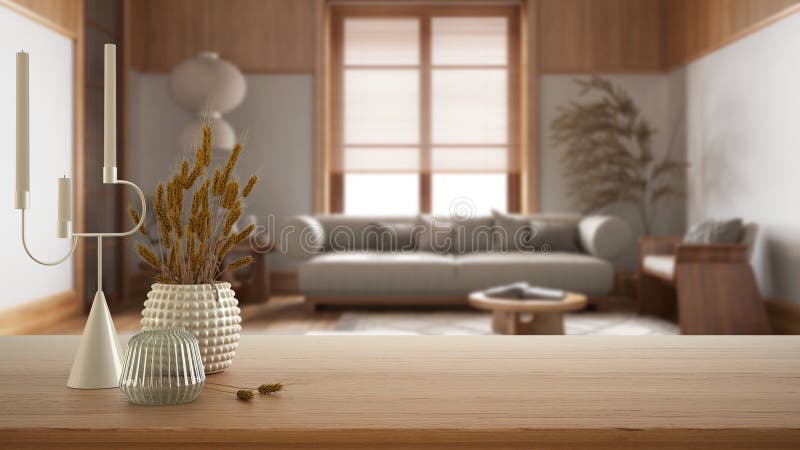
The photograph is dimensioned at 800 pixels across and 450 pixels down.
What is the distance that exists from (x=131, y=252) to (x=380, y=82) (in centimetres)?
268

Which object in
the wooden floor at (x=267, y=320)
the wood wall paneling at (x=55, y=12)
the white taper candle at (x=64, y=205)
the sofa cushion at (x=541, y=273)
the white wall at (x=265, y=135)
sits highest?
the wood wall paneling at (x=55, y=12)

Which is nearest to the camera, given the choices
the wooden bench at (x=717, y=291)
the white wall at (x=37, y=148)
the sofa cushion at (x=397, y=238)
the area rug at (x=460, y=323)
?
the white wall at (x=37, y=148)

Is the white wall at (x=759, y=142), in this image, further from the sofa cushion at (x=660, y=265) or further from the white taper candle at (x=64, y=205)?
the white taper candle at (x=64, y=205)

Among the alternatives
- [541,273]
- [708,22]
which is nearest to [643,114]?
[708,22]

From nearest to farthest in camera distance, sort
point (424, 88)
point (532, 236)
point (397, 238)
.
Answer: point (532, 236)
point (397, 238)
point (424, 88)

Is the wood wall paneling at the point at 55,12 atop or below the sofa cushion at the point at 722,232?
atop

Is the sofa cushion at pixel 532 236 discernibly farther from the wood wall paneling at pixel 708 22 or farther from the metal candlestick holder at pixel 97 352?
the metal candlestick holder at pixel 97 352

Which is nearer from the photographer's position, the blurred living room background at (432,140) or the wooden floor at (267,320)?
the wooden floor at (267,320)

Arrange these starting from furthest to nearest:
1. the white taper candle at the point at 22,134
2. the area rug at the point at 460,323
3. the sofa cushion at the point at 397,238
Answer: the sofa cushion at the point at 397,238
the area rug at the point at 460,323
the white taper candle at the point at 22,134

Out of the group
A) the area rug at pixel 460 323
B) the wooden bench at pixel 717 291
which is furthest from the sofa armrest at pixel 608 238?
the wooden bench at pixel 717 291

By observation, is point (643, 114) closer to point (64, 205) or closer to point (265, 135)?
point (265, 135)

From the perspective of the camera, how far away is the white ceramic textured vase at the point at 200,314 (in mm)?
1038

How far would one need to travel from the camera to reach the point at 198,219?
1021mm

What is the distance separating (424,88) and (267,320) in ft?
9.17
